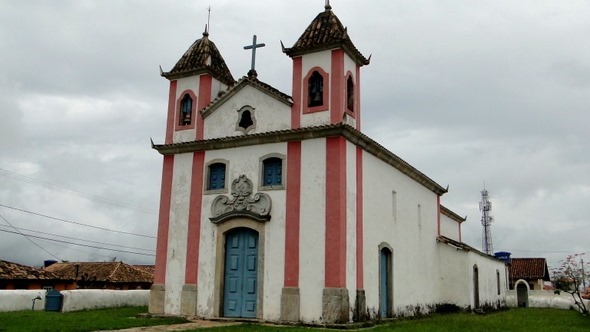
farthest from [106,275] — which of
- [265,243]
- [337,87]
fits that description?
[337,87]

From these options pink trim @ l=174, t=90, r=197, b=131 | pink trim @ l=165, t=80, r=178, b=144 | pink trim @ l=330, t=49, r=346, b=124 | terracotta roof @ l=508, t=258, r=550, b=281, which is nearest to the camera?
pink trim @ l=330, t=49, r=346, b=124

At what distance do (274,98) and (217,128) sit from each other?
2271 mm

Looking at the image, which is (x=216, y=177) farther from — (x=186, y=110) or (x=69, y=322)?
(x=69, y=322)

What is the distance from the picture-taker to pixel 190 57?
64.1 ft

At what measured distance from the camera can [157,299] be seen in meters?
17.4

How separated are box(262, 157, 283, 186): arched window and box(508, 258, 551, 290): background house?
32.0 meters

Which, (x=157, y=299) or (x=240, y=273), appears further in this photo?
(x=157, y=299)

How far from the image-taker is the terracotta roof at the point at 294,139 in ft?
52.0

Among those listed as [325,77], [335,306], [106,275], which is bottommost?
[335,306]

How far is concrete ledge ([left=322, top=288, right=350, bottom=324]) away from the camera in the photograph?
14625mm

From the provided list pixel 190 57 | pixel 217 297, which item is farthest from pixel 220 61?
pixel 217 297

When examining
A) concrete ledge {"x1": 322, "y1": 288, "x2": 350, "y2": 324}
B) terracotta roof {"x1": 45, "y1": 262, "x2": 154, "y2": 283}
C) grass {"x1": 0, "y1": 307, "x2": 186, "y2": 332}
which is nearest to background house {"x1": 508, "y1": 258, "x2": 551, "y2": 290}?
terracotta roof {"x1": 45, "y1": 262, "x2": 154, "y2": 283}

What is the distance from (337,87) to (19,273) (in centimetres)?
2192

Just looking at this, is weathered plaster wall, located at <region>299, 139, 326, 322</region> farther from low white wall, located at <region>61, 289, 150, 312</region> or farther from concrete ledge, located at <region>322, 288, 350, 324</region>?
low white wall, located at <region>61, 289, 150, 312</region>
